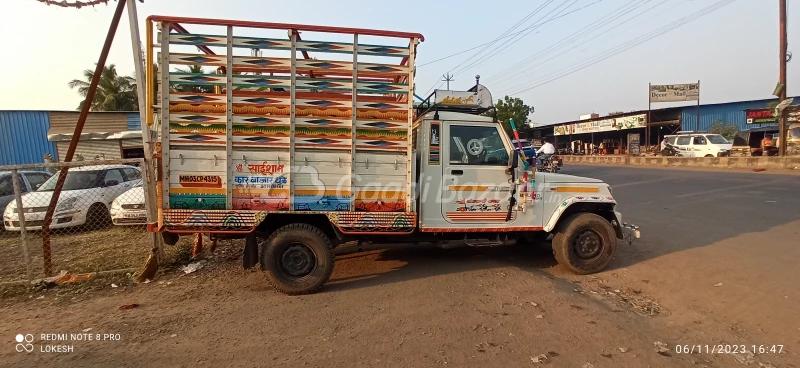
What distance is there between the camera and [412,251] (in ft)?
21.1

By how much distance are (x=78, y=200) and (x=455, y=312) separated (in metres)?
8.81

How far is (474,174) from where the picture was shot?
199 inches

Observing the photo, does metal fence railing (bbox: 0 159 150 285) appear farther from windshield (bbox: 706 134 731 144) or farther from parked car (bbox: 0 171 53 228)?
windshield (bbox: 706 134 731 144)

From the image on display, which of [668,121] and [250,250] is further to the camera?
[668,121]

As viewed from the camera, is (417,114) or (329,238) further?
(417,114)

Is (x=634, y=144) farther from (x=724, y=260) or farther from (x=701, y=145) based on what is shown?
(x=724, y=260)

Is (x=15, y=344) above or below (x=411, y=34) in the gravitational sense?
below

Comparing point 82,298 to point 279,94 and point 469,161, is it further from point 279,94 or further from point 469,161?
point 469,161

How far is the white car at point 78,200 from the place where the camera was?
8.50 metres

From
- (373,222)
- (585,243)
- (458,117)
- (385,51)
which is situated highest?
(385,51)

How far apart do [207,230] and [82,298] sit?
1.64m

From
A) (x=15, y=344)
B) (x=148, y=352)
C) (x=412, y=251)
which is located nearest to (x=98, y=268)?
(x=15, y=344)

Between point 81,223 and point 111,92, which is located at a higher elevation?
point 111,92
